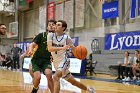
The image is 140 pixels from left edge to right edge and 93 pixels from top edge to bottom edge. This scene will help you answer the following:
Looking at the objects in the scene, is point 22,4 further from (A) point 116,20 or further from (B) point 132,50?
(B) point 132,50

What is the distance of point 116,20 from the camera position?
18.8 metres

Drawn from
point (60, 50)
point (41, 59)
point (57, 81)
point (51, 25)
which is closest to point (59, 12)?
point (41, 59)

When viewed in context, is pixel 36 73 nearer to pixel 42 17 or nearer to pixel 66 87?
pixel 66 87

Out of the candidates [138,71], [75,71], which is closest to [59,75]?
[138,71]

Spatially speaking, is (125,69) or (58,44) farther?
(125,69)

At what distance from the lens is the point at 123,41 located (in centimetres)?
1569

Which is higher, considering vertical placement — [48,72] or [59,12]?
[59,12]

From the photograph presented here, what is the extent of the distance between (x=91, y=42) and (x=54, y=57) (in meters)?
14.2

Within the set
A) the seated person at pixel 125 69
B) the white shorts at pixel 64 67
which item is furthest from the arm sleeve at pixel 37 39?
the seated person at pixel 125 69

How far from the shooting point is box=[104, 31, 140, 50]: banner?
15.0 m

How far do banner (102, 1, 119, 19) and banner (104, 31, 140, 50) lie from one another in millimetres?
1519

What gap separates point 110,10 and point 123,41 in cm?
273

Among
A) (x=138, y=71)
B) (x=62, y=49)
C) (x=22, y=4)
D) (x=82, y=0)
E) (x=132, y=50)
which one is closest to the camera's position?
(x=62, y=49)

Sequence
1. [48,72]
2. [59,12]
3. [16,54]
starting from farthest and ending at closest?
[59,12] < [16,54] < [48,72]
